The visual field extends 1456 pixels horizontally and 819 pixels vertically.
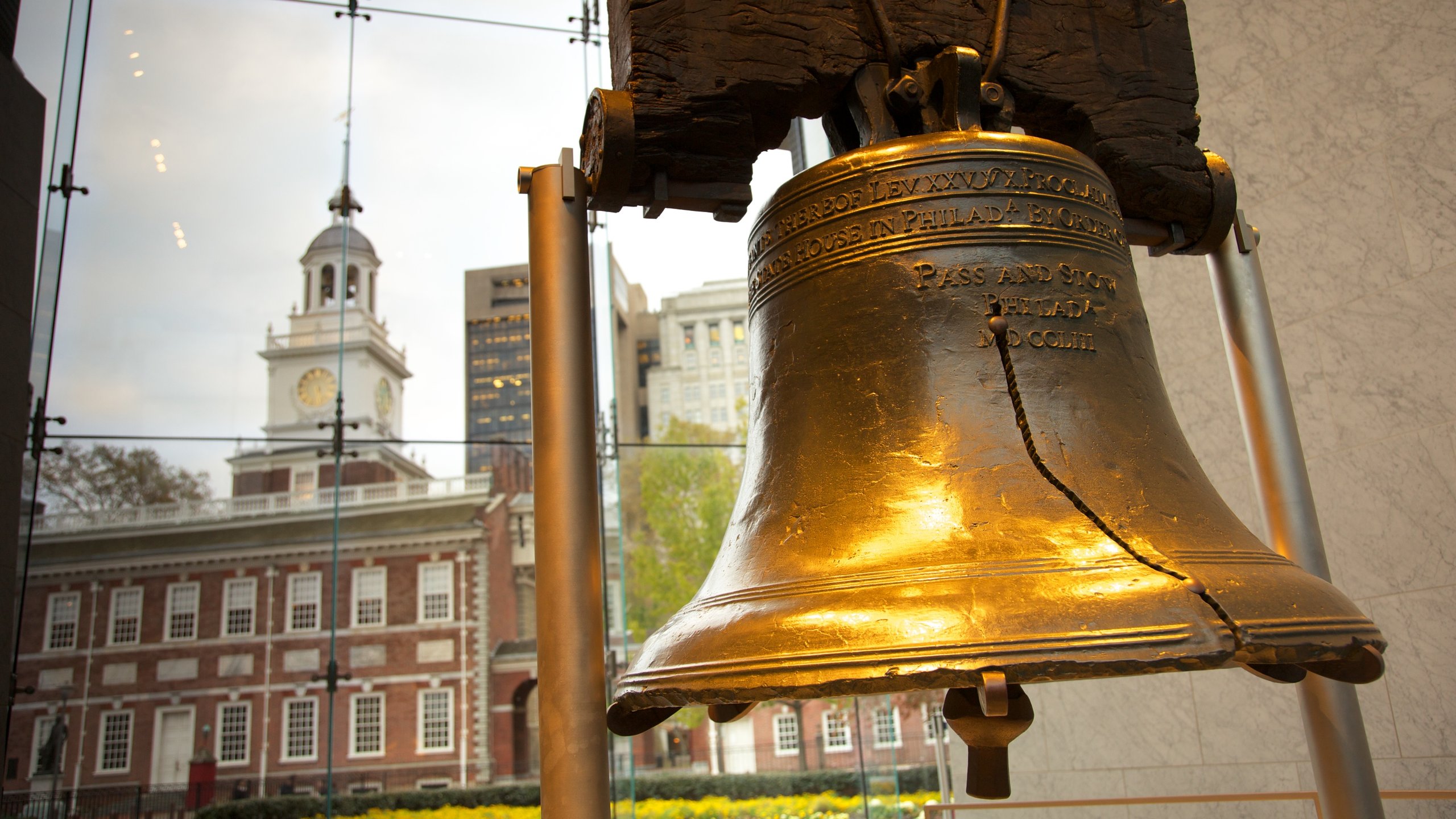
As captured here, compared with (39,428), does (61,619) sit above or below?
below

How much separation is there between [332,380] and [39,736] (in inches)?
140

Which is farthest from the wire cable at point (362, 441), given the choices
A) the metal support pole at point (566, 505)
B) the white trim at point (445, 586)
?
the metal support pole at point (566, 505)

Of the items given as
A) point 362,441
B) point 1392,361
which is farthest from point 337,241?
point 1392,361

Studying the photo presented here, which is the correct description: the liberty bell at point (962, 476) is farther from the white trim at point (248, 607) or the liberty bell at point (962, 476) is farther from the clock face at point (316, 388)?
the white trim at point (248, 607)

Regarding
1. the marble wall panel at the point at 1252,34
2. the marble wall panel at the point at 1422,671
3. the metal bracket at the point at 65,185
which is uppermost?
the metal bracket at the point at 65,185

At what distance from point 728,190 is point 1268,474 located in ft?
4.01

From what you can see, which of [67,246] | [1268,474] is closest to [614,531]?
[67,246]

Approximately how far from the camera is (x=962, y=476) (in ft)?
4.41

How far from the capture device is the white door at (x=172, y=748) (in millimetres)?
8281

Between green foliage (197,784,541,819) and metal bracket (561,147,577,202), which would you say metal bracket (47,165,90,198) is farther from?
metal bracket (561,147,577,202)

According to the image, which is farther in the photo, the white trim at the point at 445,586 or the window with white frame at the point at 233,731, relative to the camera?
the white trim at the point at 445,586

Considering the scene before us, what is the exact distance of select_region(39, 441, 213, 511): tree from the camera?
7691mm

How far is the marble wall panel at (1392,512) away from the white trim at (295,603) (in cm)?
788

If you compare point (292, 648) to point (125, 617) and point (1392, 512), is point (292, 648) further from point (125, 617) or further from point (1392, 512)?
point (1392, 512)
